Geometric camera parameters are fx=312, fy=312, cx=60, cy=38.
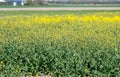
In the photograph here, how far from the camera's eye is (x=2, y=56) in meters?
7.72

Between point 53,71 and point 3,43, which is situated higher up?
point 3,43

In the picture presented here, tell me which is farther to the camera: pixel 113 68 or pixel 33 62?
pixel 33 62

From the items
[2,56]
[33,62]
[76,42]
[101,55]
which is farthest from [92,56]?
[2,56]

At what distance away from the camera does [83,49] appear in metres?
7.34

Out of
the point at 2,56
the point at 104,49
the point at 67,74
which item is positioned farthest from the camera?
the point at 2,56

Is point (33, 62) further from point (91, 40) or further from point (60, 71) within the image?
point (91, 40)

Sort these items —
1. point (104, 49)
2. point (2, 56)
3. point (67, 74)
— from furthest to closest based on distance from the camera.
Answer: point (2, 56), point (104, 49), point (67, 74)

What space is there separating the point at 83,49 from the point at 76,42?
490 millimetres

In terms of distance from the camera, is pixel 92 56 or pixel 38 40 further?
pixel 38 40

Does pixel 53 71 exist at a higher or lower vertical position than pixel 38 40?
lower

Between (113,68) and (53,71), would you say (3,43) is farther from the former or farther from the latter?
(113,68)

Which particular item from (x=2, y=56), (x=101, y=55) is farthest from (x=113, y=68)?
(x=2, y=56)

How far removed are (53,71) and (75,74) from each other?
62 centimetres

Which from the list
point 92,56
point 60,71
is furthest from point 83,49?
point 60,71
